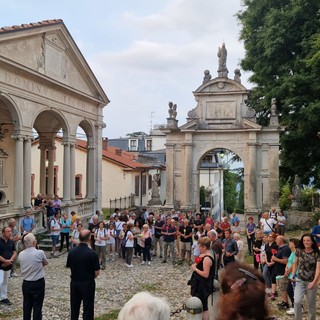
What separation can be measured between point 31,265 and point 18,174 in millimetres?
10478

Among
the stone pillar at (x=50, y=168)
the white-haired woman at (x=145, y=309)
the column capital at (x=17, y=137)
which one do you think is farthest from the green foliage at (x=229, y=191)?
the white-haired woman at (x=145, y=309)

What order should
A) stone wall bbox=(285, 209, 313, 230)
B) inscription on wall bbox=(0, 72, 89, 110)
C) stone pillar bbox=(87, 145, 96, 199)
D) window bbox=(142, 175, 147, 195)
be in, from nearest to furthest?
inscription on wall bbox=(0, 72, 89, 110) < stone wall bbox=(285, 209, 313, 230) < stone pillar bbox=(87, 145, 96, 199) < window bbox=(142, 175, 147, 195)

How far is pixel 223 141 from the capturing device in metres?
24.1

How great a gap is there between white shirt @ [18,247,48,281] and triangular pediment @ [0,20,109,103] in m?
10.3

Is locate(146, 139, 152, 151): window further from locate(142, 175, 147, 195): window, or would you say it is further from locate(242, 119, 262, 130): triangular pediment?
locate(242, 119, 262, 130): triangular pediment

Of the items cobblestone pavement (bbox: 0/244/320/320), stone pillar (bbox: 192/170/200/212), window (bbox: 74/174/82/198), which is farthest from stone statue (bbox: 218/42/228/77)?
window (bbox: 74/174/82/198)

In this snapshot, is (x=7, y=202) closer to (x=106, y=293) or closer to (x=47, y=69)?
(x=47, y=69)

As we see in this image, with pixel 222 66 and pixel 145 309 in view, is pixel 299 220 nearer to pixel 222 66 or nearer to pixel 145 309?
pixel 222 66

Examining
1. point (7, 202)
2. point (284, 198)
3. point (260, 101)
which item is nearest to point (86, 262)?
point (7, 202)

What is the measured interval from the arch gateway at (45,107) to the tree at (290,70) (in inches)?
371

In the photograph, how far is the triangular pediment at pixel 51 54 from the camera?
1655 cm

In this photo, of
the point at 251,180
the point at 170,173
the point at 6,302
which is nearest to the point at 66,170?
the point at 170,173

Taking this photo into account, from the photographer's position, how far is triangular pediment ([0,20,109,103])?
16.5 metres

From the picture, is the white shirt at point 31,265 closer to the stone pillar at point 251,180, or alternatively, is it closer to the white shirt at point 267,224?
the white shirt at point 267,224
